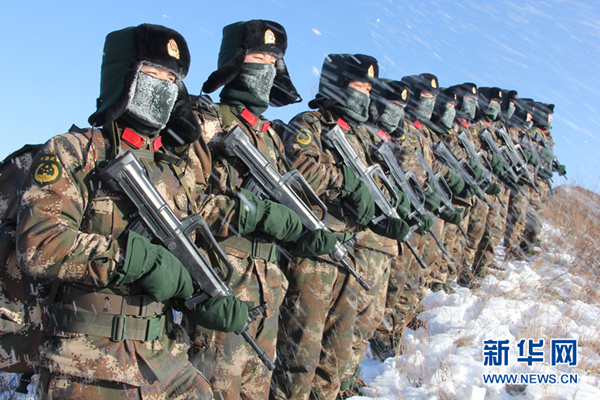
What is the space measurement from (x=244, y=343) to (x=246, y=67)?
75.9 inches

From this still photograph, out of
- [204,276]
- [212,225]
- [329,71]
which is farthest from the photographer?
[329,71]

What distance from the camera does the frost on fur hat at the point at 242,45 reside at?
134 inches

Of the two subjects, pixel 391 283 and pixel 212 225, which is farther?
pixel 391 283

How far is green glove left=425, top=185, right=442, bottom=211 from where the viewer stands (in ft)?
20.3

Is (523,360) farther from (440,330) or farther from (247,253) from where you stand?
(247,253)

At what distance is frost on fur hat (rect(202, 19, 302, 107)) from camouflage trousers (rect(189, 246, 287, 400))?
4.02 feet

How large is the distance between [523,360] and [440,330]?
1.32m

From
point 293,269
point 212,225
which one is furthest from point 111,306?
point 293,269

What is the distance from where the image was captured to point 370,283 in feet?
14.5

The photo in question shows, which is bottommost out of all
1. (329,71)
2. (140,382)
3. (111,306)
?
(140,382)

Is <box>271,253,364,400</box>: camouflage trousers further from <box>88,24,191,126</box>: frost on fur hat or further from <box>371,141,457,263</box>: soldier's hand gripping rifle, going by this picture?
<box>88,24,191,126</box>: frost on fur hat

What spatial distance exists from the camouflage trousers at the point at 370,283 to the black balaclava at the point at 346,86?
1.19 metres

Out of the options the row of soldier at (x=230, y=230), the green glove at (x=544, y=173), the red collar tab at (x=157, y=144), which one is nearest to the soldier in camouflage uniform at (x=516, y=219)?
the green glove at (x=544, y=173)

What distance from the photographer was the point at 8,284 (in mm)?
2160
